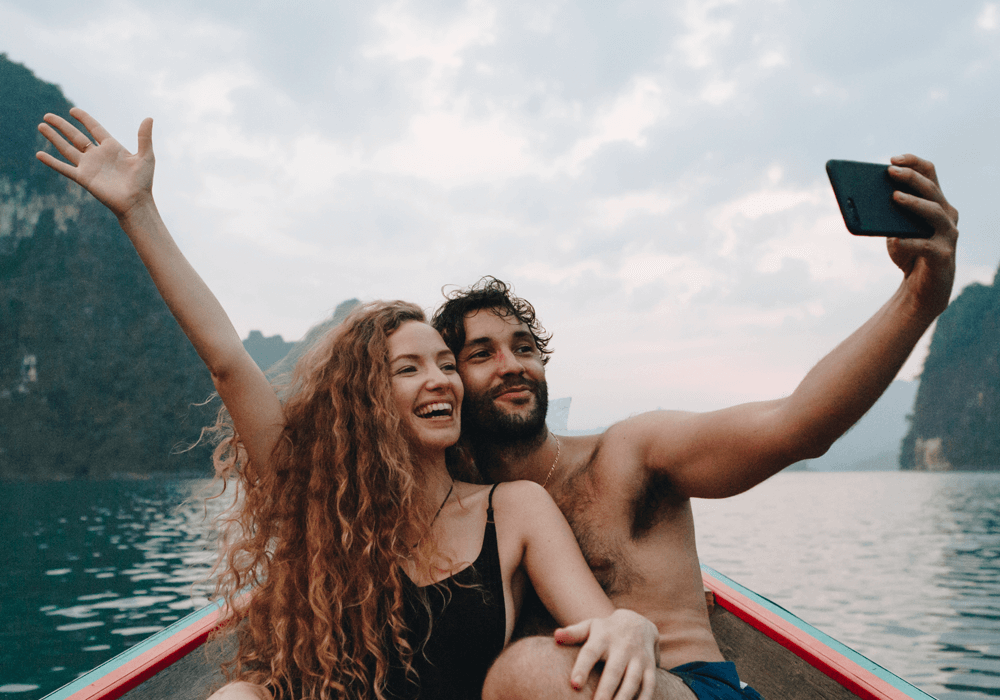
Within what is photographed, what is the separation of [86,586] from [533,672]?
1778cm

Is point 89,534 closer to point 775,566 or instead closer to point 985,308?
point 775,566

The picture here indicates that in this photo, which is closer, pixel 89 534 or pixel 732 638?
pixel 732 638

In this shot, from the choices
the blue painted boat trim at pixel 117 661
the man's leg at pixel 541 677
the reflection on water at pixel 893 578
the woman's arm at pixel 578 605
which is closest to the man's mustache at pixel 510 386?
the woman's arm at pixel 578 605

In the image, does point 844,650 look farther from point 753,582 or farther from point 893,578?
point 893,578

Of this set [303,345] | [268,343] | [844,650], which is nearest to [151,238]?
[303,345]

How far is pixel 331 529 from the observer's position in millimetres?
2127

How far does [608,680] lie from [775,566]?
22.1m

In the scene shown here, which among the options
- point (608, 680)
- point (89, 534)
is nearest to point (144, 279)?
point (89, 534)

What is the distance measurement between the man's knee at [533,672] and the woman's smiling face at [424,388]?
0.85 m

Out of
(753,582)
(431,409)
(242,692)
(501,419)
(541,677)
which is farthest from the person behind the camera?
(753,582)

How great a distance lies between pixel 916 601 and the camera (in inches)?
603

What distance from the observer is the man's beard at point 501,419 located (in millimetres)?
2510

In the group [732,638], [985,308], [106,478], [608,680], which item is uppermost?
[985,308]

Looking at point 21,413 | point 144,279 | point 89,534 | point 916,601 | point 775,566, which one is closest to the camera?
point 916,601
